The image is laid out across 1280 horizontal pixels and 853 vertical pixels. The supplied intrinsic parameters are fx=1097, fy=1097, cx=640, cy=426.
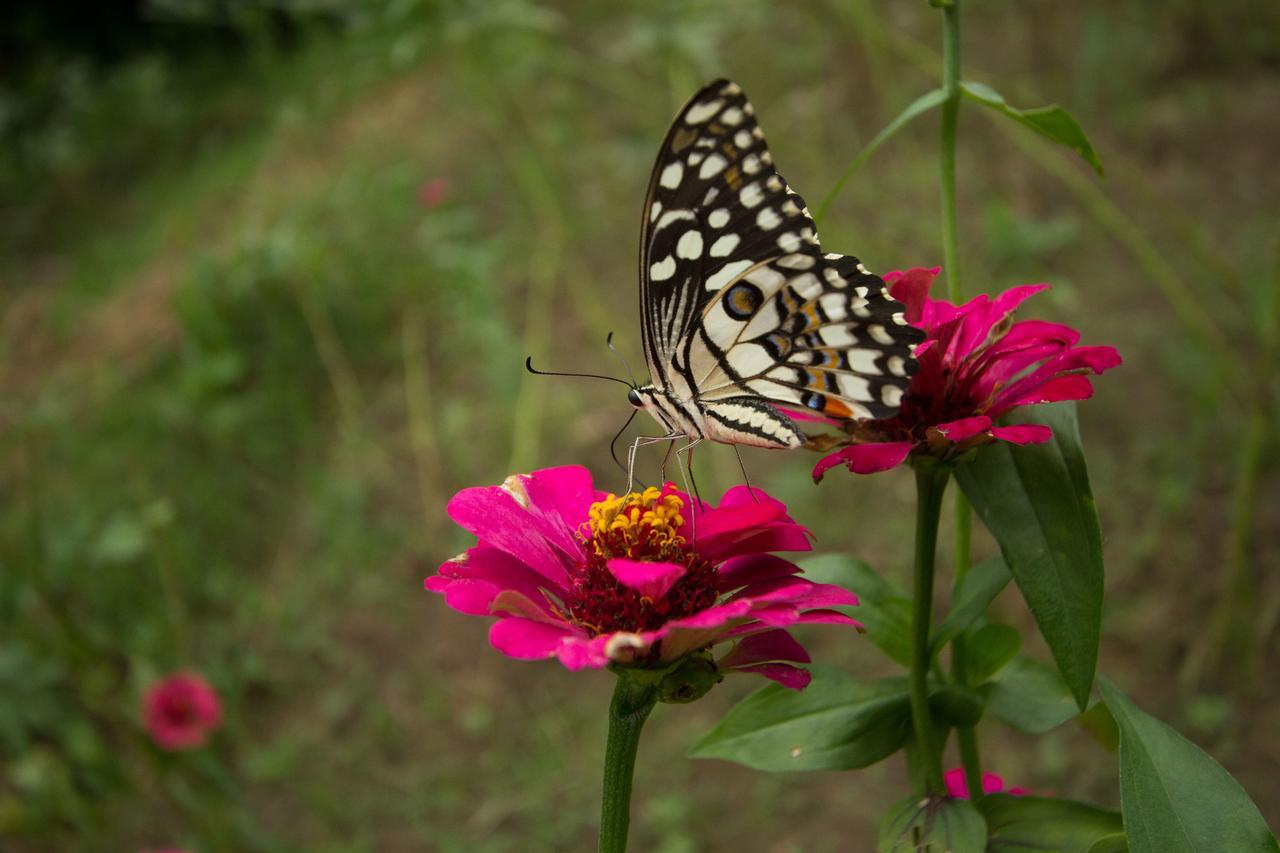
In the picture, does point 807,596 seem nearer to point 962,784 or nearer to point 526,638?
point 526,638

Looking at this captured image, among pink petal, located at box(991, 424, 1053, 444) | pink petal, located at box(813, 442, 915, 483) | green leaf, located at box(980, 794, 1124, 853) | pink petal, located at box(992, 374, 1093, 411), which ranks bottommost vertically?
green leaf, located at box(980, 794, 1124, 853)

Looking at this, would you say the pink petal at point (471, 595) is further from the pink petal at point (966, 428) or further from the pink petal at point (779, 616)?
the pink petal at point (966, 428)

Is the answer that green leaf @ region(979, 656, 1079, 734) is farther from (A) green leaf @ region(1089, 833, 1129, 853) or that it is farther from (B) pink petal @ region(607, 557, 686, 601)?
(B) pink petal @ region(607, 557, 686, 601)

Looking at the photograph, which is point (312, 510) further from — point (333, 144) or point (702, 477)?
point (333, 144)

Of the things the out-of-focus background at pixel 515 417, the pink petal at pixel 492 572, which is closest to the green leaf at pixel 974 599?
the pink petal at pixel 492 572

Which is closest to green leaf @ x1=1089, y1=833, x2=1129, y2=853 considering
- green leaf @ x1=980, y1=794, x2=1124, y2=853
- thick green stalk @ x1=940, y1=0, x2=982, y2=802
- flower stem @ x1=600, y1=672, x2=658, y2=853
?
green leaf @ x1=980, y1=794, x2=1124, y2=853

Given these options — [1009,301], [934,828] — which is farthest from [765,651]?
[1009,301]

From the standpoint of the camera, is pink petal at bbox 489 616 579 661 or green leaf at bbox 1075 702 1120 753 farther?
green leaf at bbox 1075 702 1120 753
